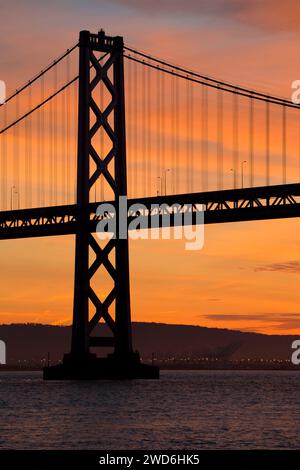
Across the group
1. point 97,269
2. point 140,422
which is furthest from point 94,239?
point 140,422

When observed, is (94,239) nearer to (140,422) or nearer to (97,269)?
(97,269)

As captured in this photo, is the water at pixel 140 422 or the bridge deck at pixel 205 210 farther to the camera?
the bridge deck at pixel 205 210

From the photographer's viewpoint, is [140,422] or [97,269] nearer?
[140,422]

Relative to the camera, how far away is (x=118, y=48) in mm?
83125

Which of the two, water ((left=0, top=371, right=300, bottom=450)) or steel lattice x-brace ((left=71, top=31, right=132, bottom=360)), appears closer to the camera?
water ((left=0, top=371, right=300, bottom=450))

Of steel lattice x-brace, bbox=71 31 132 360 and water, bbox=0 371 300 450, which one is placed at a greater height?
steel lattice x-brace, bbox=71 31 132 360

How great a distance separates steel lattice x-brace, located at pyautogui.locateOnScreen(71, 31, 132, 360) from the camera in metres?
77.6

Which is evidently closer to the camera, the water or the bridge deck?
the water

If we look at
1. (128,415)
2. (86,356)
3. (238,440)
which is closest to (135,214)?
(86,356)

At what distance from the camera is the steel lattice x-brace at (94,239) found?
254ft

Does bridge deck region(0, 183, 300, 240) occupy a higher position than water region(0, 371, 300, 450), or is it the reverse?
bridge deck region(0, 183, 300, 240)

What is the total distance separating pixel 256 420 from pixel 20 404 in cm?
1589

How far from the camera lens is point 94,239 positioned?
262 ft

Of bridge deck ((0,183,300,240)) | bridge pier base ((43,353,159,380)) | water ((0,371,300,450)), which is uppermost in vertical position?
bridge deck ((0,183,300,240))
